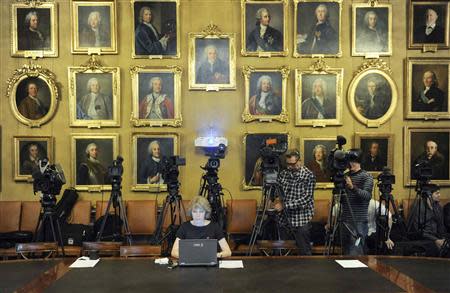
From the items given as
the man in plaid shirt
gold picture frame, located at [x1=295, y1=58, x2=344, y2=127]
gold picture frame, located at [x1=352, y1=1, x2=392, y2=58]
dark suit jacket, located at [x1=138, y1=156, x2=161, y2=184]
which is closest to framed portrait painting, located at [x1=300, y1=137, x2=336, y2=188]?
gold picture frame, located at [x1=295, y1=58, x2=344, y2=127]

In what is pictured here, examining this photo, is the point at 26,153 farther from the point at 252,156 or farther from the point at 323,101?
the point at 323,101

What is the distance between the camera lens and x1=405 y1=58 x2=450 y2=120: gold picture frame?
10055 millimetres

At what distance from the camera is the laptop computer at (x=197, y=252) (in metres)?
5.00

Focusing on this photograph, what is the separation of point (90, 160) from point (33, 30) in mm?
2580

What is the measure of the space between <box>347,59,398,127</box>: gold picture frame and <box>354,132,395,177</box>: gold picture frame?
0.24m

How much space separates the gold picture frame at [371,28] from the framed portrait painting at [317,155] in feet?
5.68

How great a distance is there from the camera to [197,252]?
5.02m

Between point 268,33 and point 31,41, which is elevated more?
point 268,33

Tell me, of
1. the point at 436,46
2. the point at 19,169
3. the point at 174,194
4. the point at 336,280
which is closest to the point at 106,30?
the point at 19,169

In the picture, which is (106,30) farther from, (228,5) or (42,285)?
(42,285)

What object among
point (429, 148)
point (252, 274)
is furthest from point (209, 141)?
point (252, 274)

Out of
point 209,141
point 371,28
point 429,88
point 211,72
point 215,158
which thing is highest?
point 371,28

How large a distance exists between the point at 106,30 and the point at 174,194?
3.67 m

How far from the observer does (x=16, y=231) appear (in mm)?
9367
